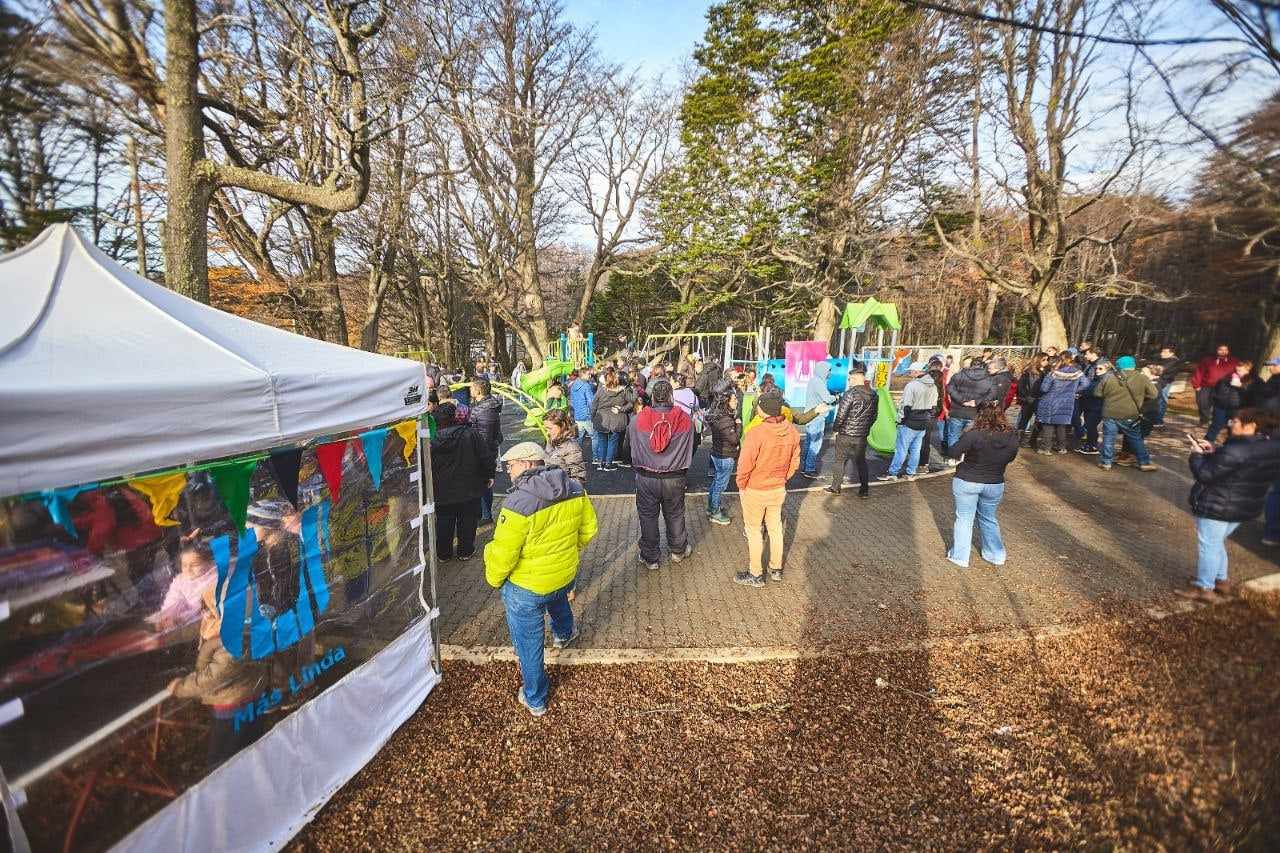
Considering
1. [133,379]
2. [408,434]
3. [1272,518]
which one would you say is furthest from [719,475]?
[1272,518]

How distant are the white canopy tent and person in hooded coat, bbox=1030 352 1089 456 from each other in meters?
10.3

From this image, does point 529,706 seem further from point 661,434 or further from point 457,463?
point 457,463

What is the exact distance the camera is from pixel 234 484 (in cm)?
249

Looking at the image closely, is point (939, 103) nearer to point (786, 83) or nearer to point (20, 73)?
point (786, 83)

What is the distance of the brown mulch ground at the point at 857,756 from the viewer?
97.9 inches

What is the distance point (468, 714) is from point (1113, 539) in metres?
7.05

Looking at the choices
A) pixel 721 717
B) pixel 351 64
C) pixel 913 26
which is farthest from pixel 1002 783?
pixel 913 26

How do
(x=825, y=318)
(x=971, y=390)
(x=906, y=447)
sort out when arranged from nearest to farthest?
(x=971, y=390) < (x=906, y=447) < (x=825, y=318)

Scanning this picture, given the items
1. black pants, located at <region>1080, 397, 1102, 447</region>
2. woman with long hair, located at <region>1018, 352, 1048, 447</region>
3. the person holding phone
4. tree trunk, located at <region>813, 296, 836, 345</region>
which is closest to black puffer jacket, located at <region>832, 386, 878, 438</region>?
the person holding phone

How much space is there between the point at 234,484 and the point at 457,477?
2792mm

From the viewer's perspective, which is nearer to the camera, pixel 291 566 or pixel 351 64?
pixel 291 566

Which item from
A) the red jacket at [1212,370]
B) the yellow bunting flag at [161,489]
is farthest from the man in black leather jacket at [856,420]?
the yellow bunting flag at [161,489]

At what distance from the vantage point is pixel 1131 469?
27.6 feet

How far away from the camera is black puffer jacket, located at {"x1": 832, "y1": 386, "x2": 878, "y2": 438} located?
22.2 ft
